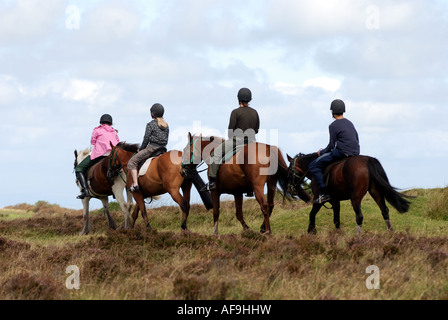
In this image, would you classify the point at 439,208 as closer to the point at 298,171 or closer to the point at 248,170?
the point at 298,171

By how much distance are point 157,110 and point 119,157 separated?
6.20 feet

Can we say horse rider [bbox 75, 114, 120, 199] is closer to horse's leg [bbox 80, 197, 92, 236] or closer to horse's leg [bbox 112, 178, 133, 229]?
horse's leg [bbox 80, 197, 92, 236]

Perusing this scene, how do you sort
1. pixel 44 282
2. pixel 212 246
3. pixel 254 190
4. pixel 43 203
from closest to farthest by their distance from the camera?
pixel 44 282 → pixel 212 246 → pixel 254 190 → pixel 43 203

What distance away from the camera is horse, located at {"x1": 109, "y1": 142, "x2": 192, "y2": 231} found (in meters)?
13.9

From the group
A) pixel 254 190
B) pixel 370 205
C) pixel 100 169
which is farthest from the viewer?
pixel 370 205

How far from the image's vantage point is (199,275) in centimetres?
874

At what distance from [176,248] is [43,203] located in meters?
29.5

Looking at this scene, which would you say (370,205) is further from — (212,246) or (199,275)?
(199,275)

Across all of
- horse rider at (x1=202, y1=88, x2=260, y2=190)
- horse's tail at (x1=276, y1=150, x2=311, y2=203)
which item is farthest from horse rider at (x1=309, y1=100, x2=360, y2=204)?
horse rider at (x1=202, y1=88, x2=260, y2=190)

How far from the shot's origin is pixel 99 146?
54.5 ft

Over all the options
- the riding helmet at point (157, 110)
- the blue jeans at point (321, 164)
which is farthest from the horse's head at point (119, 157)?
the blue jeans at point (321, 164)

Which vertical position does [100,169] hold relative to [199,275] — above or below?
above
